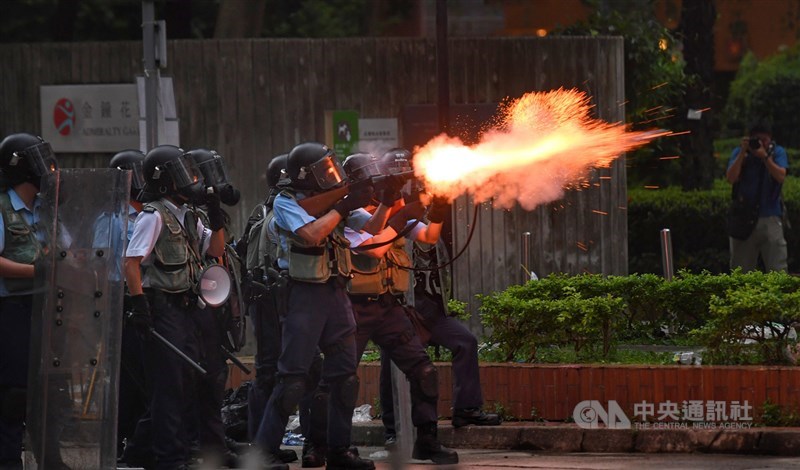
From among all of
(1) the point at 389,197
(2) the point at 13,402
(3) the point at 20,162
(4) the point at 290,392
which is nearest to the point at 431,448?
(4) the point at 290,392

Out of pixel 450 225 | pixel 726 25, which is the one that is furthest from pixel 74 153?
pixel 726 25

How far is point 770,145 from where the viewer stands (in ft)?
43.8

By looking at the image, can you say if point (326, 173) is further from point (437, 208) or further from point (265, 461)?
point (265, 461)

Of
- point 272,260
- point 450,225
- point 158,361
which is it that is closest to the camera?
point 158,361

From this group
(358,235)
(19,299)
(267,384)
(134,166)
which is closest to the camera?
Result: (19,299)

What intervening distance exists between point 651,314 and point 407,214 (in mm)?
2715

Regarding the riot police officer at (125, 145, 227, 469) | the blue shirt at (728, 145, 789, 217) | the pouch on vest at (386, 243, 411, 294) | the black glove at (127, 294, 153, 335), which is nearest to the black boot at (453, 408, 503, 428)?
the pouch on vest at (386, 243, 411, 294)

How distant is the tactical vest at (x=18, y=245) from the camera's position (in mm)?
8070

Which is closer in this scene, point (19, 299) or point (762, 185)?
point (19, 299)

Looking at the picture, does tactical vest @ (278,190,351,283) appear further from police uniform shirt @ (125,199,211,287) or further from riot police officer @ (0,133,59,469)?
riot police officer @ (0,133,59,469)

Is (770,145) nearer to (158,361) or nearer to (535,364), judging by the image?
(535,364)

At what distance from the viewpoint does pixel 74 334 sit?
25.5 ft

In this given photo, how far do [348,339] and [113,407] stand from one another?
4.83 ft

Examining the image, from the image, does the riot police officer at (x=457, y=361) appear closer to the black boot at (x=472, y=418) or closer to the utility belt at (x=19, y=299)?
the black boot at (x=472, y=418)
